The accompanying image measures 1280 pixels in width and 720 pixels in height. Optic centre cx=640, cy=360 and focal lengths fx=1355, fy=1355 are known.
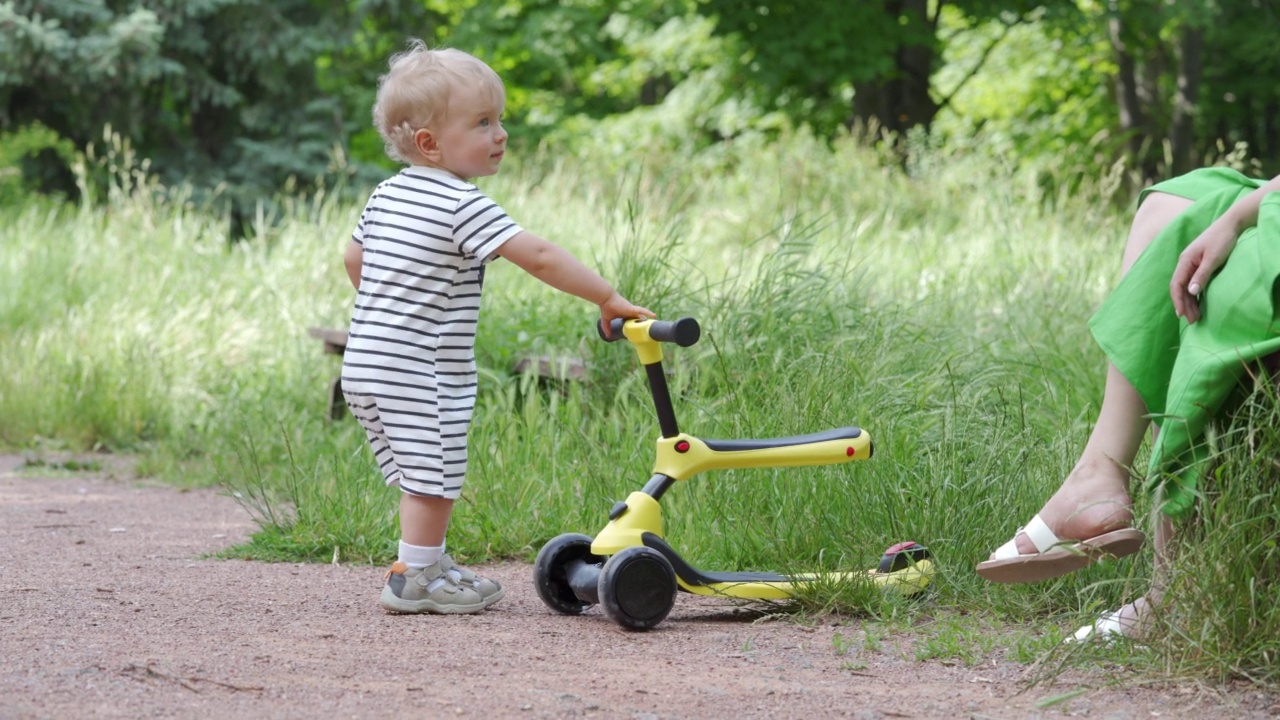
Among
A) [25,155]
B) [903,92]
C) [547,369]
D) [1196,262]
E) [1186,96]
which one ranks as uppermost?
[1186,96]

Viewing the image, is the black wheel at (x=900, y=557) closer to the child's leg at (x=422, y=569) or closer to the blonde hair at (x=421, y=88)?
the child's leg at (x=422, y=569)

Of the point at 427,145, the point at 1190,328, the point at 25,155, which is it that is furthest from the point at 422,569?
the point at 25,155

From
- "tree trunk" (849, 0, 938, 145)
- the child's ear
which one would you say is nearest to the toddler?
the child's ear

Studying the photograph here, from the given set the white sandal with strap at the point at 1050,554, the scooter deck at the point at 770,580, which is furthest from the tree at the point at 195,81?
the white sandal with strap at the point at 1050,554

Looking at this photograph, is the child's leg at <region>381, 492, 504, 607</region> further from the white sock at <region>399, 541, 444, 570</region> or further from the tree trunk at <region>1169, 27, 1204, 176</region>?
the tree trunk at <region>1169, 27, 1204, 176</region>

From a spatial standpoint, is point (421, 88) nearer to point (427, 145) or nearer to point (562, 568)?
point (427, 145)

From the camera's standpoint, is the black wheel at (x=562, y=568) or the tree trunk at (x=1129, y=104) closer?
the black wheel at (x=562, y=568)

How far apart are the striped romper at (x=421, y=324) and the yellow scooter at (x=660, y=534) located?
0.37 m

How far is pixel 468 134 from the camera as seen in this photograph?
316 cm

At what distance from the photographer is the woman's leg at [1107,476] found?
2.55m

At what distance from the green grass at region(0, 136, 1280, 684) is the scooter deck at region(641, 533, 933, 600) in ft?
0.16

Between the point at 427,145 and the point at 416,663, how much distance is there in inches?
48.1

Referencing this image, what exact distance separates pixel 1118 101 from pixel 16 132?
1251cm

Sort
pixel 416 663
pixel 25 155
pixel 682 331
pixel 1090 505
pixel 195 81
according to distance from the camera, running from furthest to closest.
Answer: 1. pixel 25 155
2. pixel 195 81
3. pixel 682 331
4. pixel 416 663
5. pixel 1090 505
